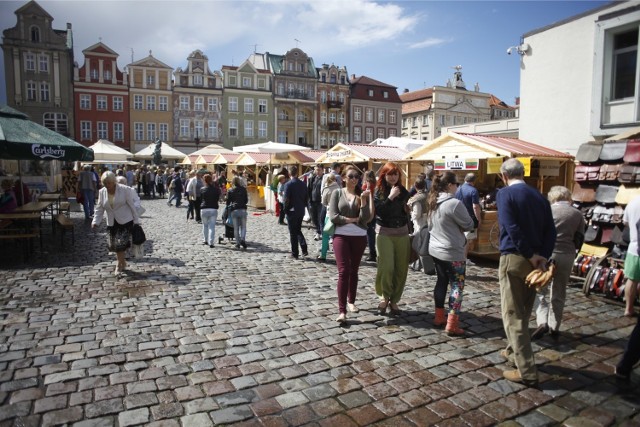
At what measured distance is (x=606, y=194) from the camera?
703cm

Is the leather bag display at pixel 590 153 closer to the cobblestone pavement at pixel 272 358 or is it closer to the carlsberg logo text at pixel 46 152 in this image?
the cobblestone pavement at pixel 272 358

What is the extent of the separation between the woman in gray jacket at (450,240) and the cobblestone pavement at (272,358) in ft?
1.40

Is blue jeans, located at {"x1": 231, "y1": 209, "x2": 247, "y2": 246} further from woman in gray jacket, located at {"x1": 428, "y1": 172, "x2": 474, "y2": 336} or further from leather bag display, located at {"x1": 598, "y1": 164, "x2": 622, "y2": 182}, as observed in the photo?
leather bag display, located at {"x1": 598, "y1": 164, "x2": 622, "y2": 182}

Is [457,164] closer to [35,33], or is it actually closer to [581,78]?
[581,78]

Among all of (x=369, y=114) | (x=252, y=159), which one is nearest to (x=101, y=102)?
(x=369, y=114)

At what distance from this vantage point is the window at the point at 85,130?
4391 centimetres

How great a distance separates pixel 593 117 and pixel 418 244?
35.0ft

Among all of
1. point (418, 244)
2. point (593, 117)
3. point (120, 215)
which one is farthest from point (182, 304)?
point (593, 117)

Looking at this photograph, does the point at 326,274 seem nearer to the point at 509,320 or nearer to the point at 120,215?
the point at 120,215

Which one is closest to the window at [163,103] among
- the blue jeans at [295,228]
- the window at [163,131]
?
the window at [163,131]

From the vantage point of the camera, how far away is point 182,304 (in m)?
5.72

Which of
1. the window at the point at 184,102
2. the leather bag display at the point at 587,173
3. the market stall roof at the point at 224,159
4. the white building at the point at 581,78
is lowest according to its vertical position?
the leather bag display at the point at 587,173

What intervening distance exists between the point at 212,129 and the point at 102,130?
434 inches

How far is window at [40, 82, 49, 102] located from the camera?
41094 millimetres
